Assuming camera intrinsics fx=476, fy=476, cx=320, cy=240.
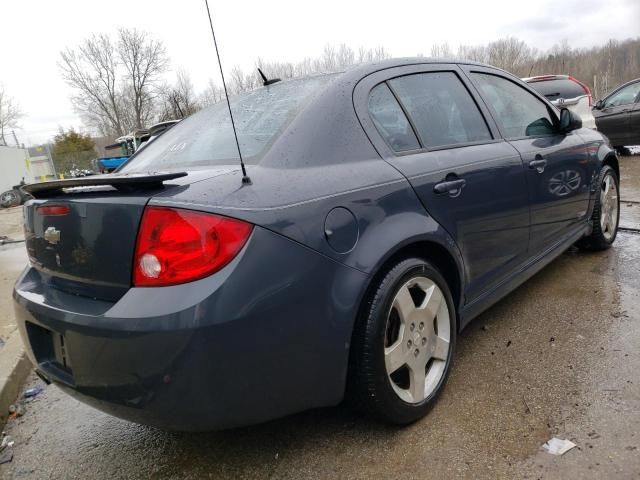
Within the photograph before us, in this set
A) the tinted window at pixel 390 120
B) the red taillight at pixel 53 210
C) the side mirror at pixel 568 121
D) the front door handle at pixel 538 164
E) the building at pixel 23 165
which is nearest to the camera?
the red taillight at pixel 53 210

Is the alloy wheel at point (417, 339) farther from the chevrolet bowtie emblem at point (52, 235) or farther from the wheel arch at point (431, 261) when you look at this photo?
the chevrolet bowtie emblem at point (52, 235)

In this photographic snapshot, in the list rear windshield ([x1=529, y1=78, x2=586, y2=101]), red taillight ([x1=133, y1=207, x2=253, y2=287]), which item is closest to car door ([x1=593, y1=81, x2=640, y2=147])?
rear windshield ([x1=529, y1=78, x2=586, y2=101])

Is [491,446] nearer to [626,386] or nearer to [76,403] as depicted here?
[626,386]

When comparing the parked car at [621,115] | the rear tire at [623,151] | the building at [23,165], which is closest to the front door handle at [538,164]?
the parked car at [621,115]

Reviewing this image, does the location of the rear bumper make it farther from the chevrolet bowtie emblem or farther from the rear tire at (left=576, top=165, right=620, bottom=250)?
the rear tire at (left=576, top=165, right=620, bottom=250)

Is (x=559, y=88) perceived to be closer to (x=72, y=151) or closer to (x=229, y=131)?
(x=229, y=131)

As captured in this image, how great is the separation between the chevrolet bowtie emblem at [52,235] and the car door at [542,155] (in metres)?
2.34

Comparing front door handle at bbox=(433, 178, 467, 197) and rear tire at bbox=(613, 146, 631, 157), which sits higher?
front door handle at bbox=(433, 178, 467, 197)

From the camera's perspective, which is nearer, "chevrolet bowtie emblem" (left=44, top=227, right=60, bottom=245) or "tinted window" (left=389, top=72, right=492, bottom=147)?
"chevrolet bowtie emblem" (left=44, top=227, right=60, bottom=245)

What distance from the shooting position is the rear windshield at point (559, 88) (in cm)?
884

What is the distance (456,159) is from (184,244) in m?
1.43

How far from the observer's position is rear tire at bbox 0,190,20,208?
19734mm

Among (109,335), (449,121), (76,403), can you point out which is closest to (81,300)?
(109,335)

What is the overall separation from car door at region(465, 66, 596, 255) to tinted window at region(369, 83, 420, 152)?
84 centimetres
